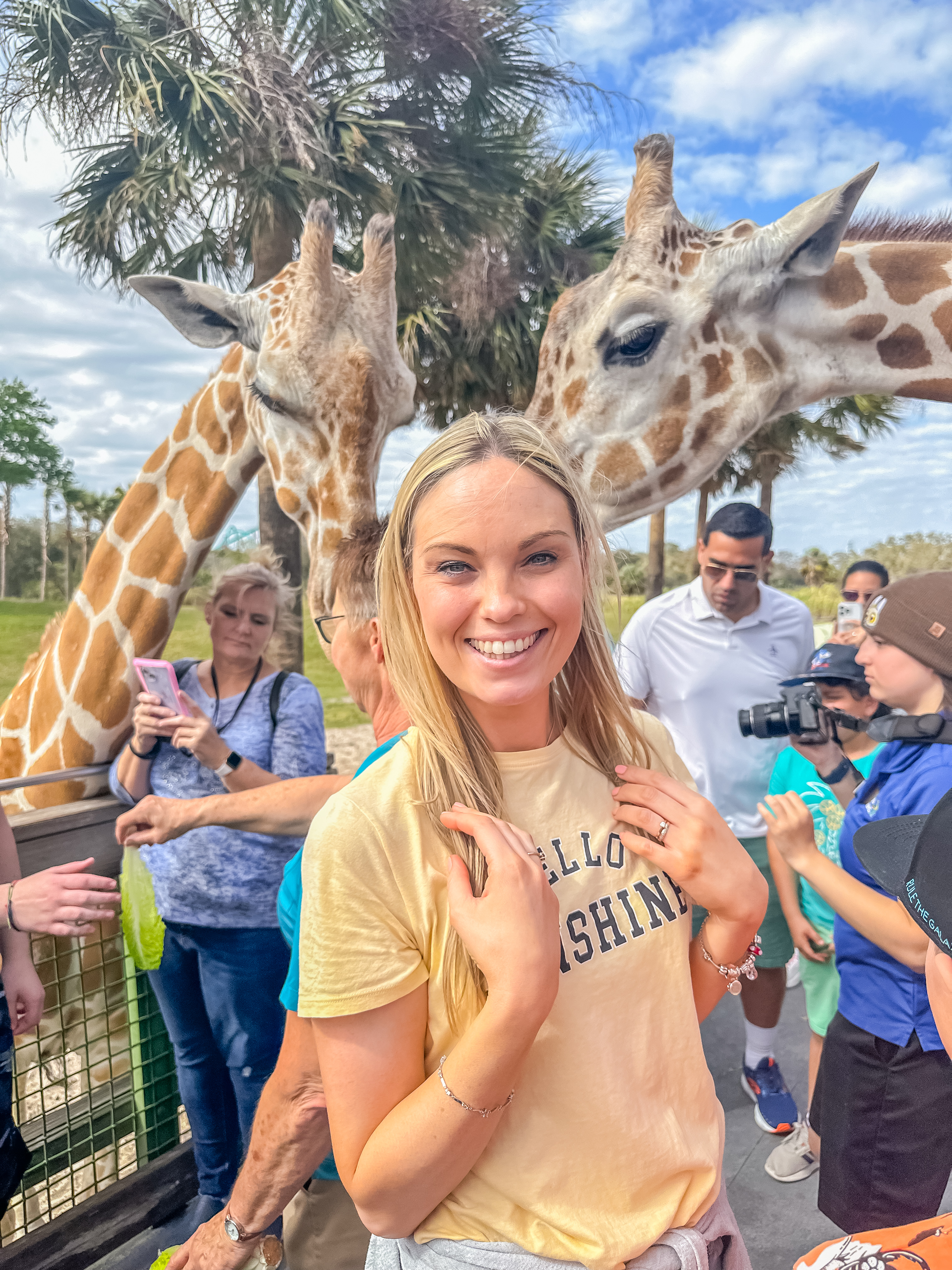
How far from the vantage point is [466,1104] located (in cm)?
88

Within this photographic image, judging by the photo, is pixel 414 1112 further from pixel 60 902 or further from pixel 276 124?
pixel 276 124

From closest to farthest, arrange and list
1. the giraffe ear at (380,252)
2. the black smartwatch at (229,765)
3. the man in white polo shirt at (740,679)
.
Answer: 1. the black smartwatch at (229,765)
2. the man in white polo shirt at (740,679)
3. the giraffe ear at (380,252)

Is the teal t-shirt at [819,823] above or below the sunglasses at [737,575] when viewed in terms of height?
below

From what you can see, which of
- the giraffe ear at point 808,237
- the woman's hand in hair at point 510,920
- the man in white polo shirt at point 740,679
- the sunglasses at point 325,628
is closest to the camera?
the woman's hand in hair at point 510,920

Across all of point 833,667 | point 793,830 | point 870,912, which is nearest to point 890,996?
point 870,912

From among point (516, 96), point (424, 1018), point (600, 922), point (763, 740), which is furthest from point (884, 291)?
Answer: point (516, 96)

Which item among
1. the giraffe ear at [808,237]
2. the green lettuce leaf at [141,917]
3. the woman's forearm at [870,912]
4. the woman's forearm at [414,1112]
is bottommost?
the green lettuce leaf at [141,917]

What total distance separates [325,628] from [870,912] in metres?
1.66

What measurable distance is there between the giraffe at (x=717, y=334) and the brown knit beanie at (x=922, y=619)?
57.1 inches

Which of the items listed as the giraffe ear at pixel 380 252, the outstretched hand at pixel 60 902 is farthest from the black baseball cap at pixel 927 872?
the giraffe ear at pixel 380 252

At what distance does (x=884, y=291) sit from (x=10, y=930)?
3.52m

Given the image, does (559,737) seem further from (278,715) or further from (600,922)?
(278,715)

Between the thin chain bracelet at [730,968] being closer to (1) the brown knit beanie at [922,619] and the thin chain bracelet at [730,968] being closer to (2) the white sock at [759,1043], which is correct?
(1) the brown knit beanie at [922,619]

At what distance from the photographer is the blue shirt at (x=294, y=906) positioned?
1.11 meters
